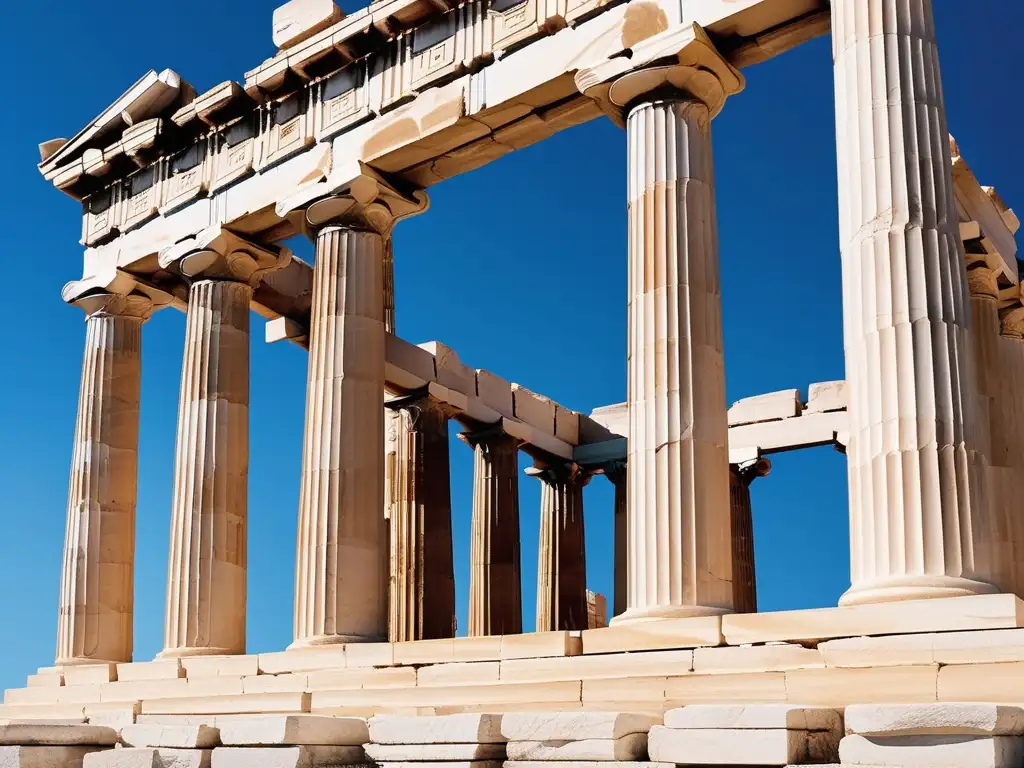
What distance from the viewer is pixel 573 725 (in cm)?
2219

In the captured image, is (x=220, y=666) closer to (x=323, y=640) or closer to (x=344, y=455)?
(x=323, y=640)

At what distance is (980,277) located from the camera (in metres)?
45.8

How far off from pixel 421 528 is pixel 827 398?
803 inches

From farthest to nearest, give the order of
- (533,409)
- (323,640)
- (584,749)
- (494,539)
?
(533,409)
(494,539)
(323,640)
(584,749)

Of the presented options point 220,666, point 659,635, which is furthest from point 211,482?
point 659,635

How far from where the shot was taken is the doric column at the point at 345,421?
3934 cm

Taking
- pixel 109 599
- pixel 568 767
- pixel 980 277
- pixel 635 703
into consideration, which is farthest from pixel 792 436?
pixel 568 767

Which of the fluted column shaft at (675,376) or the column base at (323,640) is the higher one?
the fluted column shaft at (675,376)

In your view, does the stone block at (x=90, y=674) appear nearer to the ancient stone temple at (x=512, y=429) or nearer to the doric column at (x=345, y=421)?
the ancient stone temple at (x=512, y=429)

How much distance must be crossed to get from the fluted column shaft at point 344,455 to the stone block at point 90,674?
826 centimetres

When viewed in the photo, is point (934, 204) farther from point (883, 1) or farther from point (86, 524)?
point (86, 524)

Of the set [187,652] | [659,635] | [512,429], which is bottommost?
[187,652]

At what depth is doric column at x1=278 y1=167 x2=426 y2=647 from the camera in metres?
39.3

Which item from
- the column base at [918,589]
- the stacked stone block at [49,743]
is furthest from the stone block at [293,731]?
the column base at [918,589]
